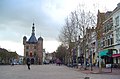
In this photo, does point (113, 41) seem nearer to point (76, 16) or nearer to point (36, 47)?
point (76, 16)

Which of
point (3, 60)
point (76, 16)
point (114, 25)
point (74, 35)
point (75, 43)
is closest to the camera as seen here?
point (76, 16)

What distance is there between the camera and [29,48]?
6885 inches

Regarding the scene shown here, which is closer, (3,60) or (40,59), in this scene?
(3,60)

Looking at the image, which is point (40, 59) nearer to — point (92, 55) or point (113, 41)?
point (92, 55)

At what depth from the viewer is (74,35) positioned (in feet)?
235

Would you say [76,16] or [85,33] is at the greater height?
[76,16]

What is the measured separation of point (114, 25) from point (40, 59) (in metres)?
114

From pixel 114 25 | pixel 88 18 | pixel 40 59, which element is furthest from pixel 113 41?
pixel 40 59

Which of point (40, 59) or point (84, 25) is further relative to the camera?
point (40, 59)

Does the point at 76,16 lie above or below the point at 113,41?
above

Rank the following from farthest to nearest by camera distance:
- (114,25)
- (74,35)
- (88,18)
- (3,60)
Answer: (3,60)
(74,35)
(114,25)
(88,18)

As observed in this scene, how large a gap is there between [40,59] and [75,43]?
98699mm

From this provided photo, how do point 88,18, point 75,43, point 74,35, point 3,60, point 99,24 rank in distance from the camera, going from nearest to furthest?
point 99,24, point 88,18, point 74,35, point 75,43, point 3,60

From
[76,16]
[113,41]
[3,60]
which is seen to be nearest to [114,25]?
[113,41]
